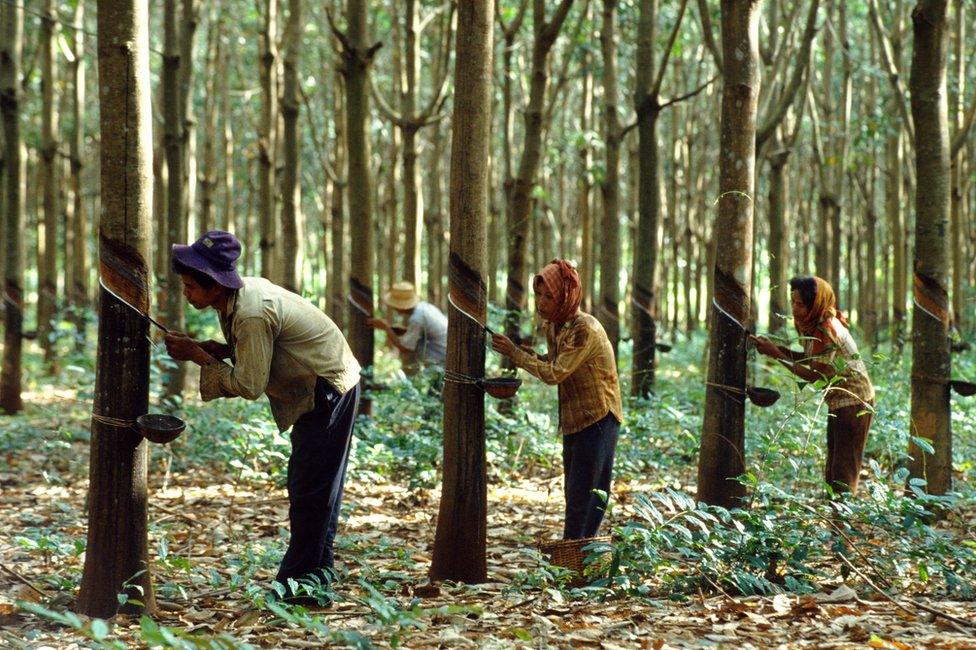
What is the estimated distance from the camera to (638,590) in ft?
15.8

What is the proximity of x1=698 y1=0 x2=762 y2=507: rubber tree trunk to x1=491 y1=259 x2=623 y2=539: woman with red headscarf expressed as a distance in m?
0.72

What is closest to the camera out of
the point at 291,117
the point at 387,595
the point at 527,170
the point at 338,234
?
the point at 387,595

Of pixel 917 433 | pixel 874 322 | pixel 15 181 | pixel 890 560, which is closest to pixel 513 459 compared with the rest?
pixel 917 433

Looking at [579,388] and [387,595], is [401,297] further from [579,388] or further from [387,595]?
[387,595]

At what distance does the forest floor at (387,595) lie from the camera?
4.08 metres

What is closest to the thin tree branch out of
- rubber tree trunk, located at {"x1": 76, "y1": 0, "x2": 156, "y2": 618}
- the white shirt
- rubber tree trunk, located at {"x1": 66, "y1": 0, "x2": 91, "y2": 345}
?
the white shirt

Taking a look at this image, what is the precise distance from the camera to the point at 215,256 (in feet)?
14.8

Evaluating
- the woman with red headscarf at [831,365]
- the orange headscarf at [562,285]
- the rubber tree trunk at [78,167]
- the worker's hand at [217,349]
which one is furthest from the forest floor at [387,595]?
the rubber tree trunk at [78,167]

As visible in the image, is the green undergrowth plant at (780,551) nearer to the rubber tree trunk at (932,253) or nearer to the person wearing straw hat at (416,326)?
the rubber tree trunk at (932,253)

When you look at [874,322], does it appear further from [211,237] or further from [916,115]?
[211,237]

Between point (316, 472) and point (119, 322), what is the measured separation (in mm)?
1138

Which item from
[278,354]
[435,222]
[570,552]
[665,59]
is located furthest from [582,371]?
[435,222]

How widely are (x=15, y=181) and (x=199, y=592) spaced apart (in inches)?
281

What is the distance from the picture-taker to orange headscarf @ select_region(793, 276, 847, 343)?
20.2 feet
